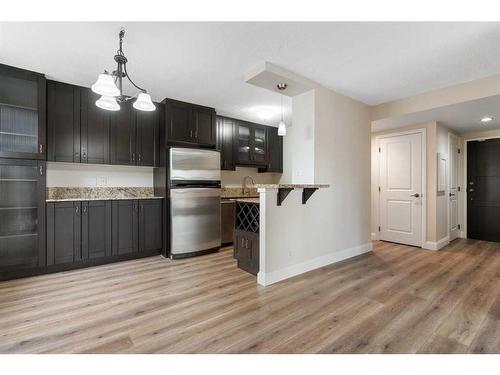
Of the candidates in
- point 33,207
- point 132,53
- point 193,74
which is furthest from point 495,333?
point 33,207

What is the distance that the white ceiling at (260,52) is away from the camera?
205 cm

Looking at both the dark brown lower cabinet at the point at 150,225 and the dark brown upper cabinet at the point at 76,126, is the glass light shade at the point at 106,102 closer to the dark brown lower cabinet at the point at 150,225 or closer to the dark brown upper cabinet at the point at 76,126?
the dark brown upper cabinet at the point at 76,126

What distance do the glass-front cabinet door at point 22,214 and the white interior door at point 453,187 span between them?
22.0ft

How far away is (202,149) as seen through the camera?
3957 millimetres

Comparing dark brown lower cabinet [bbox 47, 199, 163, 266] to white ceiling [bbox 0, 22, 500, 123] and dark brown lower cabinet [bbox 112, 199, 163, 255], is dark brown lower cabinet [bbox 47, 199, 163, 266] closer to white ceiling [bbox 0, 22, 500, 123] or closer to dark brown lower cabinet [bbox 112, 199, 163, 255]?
dark brown lower cabinet [bbox 112, 199, 163, 255]

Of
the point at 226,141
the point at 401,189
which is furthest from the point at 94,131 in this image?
the point at 401,189

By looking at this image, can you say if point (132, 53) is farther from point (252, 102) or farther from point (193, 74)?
point (252, 102)

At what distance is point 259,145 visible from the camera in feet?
17.3

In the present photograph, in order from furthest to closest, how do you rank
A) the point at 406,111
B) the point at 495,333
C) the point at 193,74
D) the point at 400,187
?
the point at 400,187
the point at 406,111
the point at 193,74
the point at 495,333

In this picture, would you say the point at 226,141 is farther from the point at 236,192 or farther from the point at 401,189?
the point at 401,189

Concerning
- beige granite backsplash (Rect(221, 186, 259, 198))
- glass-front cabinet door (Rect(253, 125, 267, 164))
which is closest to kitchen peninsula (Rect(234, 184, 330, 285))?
beige granite backsplash (Rect(221, 186, 259, 198))

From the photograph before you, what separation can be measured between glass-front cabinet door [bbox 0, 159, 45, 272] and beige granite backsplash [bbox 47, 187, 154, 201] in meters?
0.36

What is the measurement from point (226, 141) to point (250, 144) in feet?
2.01

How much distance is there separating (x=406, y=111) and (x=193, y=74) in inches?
125
